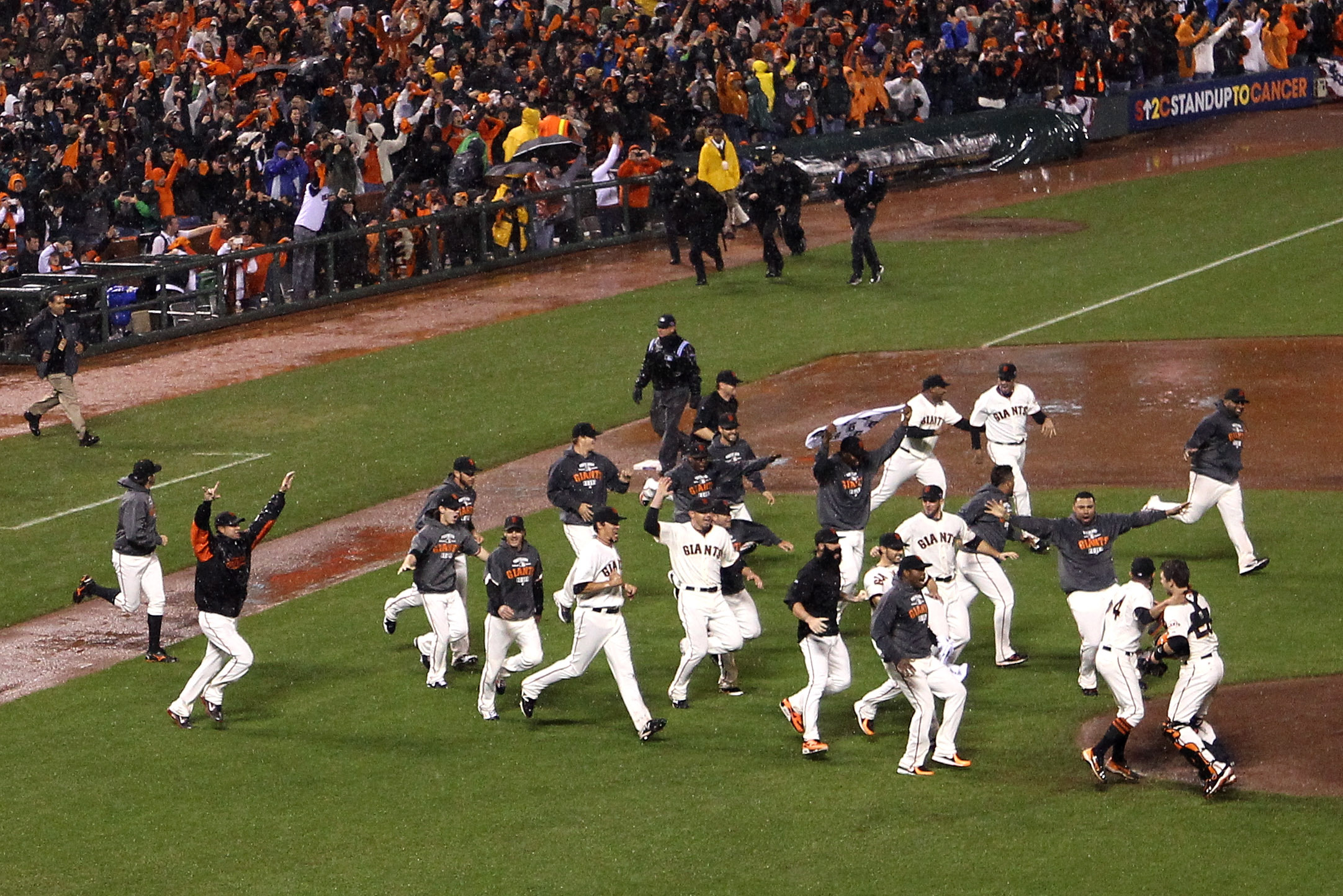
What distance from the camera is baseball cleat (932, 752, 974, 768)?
13.7m

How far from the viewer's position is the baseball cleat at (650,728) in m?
14.4

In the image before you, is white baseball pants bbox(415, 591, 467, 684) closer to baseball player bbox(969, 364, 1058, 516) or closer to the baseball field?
→ the baseball field

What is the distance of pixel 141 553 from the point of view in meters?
17.1

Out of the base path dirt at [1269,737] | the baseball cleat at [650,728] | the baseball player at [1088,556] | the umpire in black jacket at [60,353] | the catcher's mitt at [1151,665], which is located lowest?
the base path dirt at [1269,737]

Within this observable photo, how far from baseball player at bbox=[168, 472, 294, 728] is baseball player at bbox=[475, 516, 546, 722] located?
1894 millimetres

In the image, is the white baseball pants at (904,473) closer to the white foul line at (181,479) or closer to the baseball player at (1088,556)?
the baseball player at (1088,556)

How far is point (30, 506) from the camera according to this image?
2198 cm

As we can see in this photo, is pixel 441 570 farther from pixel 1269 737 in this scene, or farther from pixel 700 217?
pixel 700 217

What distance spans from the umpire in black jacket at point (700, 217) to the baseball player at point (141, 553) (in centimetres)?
1497

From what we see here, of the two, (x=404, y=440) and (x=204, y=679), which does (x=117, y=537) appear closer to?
(x=204, y=679)

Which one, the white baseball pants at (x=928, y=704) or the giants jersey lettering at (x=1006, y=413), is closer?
the white baseball pants at (x=928, y=704)

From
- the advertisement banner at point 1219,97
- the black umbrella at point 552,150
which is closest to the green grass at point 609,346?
the black umbrella at point 552,150

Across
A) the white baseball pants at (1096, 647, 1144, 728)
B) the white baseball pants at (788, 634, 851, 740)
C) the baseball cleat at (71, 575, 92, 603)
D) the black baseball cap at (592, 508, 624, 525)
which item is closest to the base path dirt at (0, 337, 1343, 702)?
the baseball cleat at (71, 575, 92, 603)

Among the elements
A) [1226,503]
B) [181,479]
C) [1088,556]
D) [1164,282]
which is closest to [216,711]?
[1088,556]
